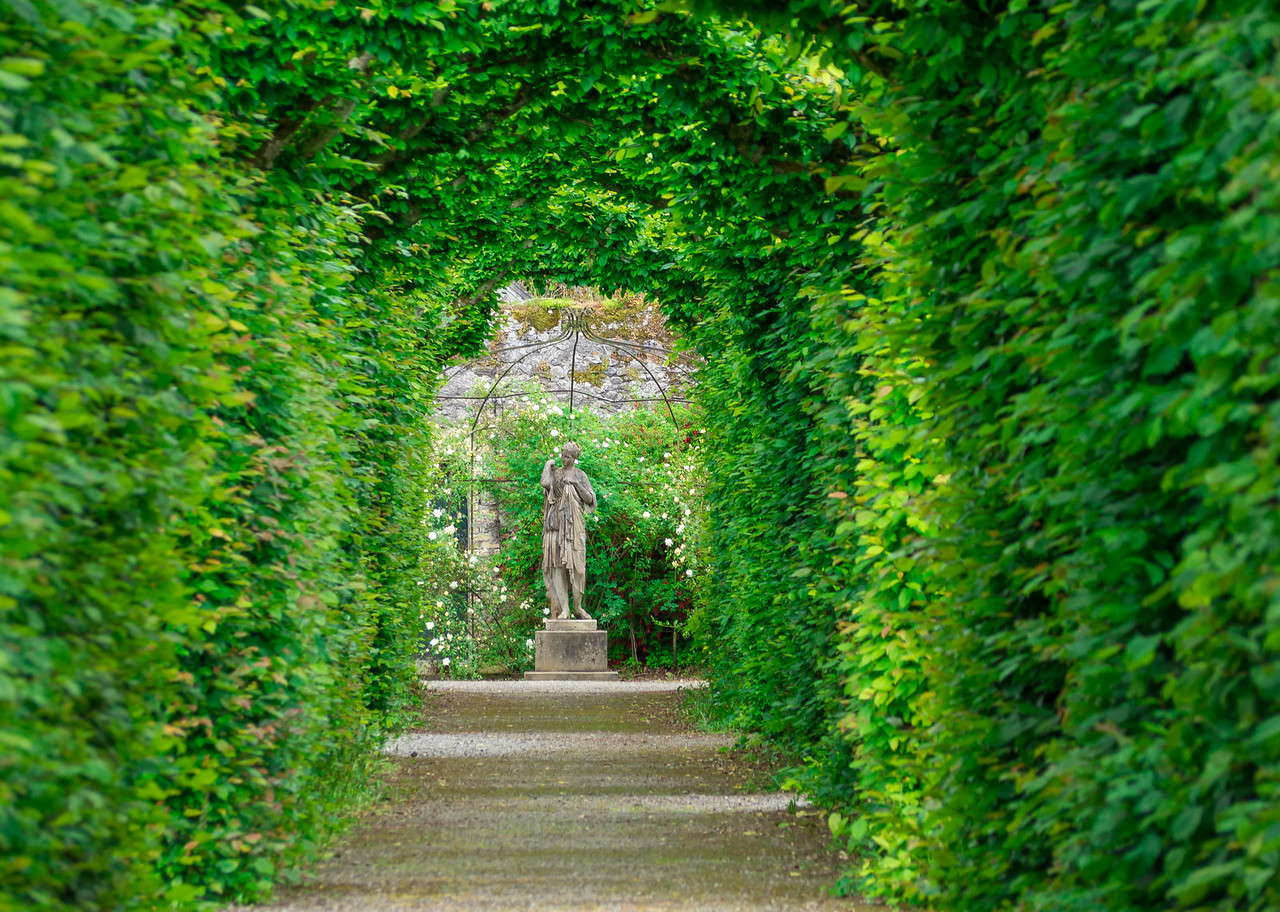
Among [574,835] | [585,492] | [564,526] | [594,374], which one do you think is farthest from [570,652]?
[574,835]

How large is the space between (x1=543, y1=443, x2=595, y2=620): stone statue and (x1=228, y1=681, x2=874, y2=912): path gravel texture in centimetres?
597

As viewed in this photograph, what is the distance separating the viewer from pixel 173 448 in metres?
3.02

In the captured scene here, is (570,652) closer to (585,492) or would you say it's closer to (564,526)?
(564,526)

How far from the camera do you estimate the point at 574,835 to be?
6016 millimetres

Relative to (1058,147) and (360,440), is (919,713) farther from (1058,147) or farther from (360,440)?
(360,440)

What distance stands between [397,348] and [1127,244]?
20.5ft

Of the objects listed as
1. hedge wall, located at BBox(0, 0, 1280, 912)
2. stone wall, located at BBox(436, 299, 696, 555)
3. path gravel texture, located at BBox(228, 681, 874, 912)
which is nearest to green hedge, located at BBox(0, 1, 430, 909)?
hedge wall, located at BBox(0, 0, 1280, 912)

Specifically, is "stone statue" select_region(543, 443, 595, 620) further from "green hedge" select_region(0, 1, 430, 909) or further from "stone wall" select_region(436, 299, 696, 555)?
"green hedge" select_region(0, 1, 430, 909)

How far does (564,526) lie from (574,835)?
33.4 feet

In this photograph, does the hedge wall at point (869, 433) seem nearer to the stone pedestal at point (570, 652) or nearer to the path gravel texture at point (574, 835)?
the path gravel texture at point (574, 835)

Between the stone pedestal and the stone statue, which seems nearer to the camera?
the stone pedestal

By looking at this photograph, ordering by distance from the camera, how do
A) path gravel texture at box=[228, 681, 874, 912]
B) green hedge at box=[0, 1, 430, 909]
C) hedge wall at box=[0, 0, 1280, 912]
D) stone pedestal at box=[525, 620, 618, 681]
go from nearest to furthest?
hedge wall at box=[0, 0, 1280, 912] < green hedge at box=[0, 1, 430, 909] < path gravel texture at box=[228, 681, 874, 912] < stone pedestal at box=[525, 620, 618, 681]

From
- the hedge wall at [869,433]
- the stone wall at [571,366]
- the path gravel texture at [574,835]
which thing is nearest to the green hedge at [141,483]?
the hedge wall at [869,433]

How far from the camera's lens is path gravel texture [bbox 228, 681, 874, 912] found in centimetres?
475
